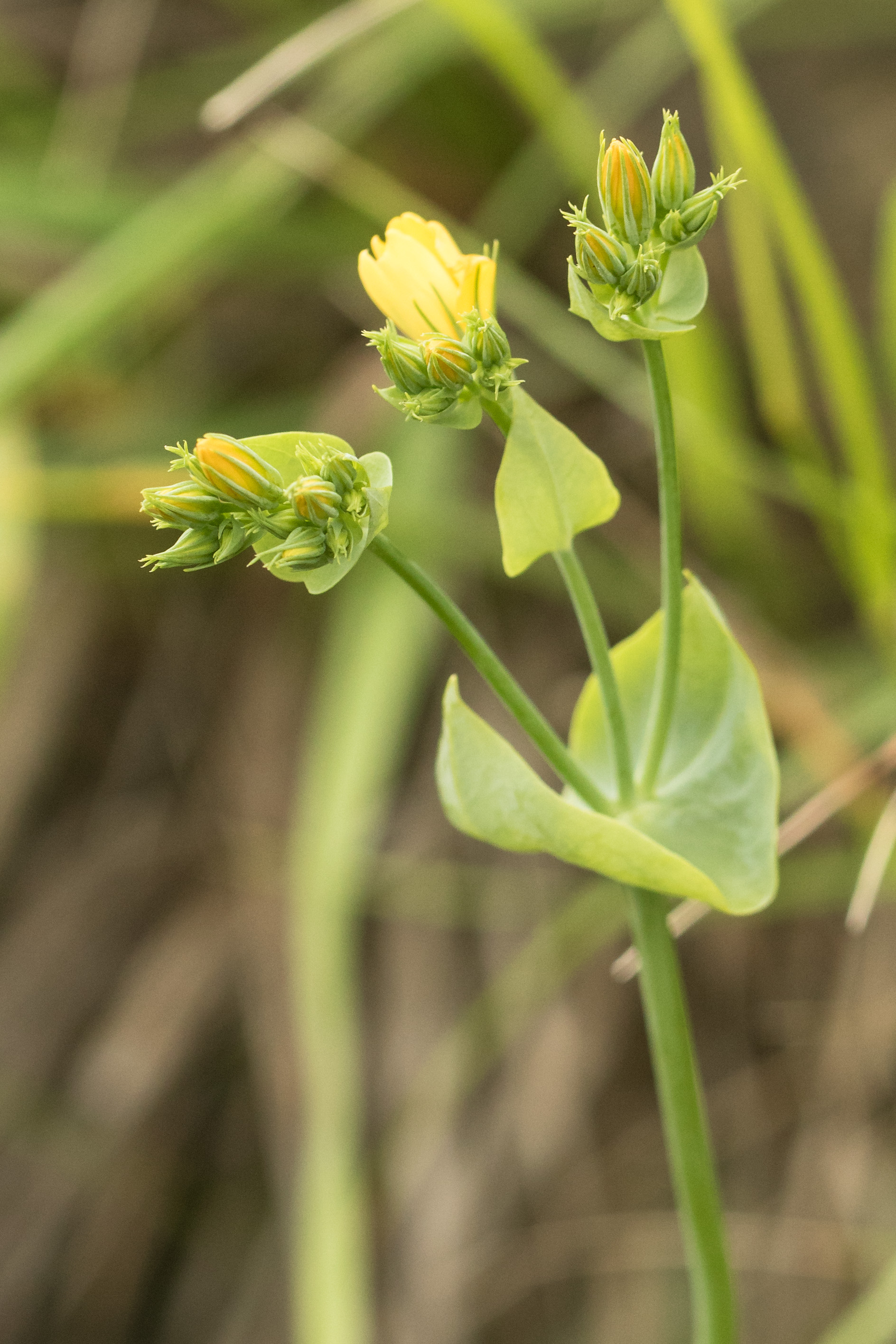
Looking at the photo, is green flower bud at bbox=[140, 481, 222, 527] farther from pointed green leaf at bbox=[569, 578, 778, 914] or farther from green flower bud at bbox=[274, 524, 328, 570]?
pointed green leaf at bbox=[569, 578, 778, 914]

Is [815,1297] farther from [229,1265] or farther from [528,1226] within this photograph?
[229,1265]

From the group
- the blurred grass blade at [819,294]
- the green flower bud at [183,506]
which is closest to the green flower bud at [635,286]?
the green flower bud at [183,506]

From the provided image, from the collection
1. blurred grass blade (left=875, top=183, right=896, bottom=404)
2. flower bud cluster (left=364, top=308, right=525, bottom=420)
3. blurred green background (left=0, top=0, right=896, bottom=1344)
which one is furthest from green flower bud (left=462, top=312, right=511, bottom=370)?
blurred grass blade (left=875, top=183, right=896, bottom=404)

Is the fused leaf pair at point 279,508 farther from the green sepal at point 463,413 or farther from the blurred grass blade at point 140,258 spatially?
the blurred grass blade at point 140,258

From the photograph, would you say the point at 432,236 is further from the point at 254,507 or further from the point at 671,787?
the point at 671,787

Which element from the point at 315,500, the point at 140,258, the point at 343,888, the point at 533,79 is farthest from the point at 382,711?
the point at 315,500
